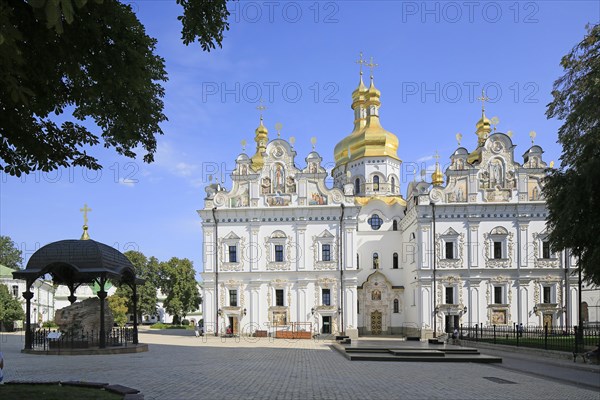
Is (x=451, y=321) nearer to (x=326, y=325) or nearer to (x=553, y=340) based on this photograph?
(x=326, y=325)

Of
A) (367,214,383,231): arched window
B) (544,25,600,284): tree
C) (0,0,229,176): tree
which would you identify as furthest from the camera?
(367,214,383,231): arched window

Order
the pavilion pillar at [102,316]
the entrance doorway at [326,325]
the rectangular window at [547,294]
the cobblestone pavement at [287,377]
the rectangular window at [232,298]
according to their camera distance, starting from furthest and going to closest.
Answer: the rectangular window at [232,298] < the entrance doorway at [326,325] < the rectangular window at [547,294] < the pavilion pillar at [102,316] < the cobblestone pavement at [287,377]

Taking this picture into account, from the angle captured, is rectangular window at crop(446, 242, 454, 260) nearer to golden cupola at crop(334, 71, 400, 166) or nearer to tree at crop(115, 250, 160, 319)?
golden cupola at crop(334, 71, 400, 166)

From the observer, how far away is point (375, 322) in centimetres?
4966

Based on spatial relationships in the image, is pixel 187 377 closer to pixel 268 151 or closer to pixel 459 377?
pixel 459 377

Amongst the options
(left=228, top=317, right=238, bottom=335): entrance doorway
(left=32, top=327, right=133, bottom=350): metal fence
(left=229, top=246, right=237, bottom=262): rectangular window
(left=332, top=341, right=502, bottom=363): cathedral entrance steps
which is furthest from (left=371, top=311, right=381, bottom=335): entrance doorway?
(left=32, top=327, right=133, bottom=350): metal fence

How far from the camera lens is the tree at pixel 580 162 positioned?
64.7ft

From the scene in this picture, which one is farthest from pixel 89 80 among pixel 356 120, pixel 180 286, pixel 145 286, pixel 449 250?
pixel 145 286

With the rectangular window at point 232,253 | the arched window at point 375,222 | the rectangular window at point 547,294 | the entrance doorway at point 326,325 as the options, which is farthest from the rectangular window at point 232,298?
the rectangular window at point 547,294

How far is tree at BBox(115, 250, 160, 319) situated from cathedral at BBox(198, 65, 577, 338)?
21.1 metres

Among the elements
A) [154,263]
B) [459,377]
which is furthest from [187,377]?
[154,263]

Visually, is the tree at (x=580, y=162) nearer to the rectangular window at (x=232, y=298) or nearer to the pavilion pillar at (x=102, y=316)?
the pavilion pillar at (x=102, y=316)

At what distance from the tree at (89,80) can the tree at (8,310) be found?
162 feet

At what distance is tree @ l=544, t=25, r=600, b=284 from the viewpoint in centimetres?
1973
